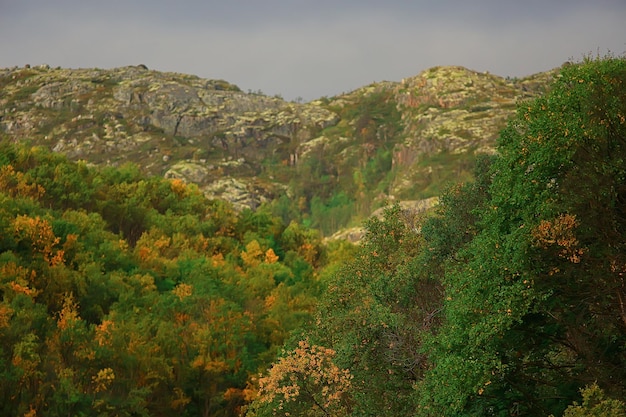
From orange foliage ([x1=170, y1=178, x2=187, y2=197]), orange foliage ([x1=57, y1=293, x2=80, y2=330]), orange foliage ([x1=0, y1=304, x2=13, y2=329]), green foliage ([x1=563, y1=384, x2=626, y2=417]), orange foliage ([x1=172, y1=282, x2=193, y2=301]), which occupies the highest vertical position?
green foliage ([x1=563, y1=384, x2=626, y2=417])

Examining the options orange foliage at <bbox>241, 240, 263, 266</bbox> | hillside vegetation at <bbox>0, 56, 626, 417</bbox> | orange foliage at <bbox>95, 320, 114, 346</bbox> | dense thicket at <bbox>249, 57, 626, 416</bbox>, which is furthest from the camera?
orange foliage at <bbox>241, 240, 263, 266</bbox>

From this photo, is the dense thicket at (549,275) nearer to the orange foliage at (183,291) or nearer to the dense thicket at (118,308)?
the dense thicket at (118,308)

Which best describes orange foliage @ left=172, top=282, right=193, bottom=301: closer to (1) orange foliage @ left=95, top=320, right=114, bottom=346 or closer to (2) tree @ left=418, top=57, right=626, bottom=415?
(1) orange foliage @ left=95, top=320, right=114, bottom=346

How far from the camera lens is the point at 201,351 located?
3105 inches

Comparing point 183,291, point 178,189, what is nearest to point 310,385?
point 183,291

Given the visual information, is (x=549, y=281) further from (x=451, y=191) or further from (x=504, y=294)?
(x=451, y=191)

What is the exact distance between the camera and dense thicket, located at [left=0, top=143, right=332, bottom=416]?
62.7 meters

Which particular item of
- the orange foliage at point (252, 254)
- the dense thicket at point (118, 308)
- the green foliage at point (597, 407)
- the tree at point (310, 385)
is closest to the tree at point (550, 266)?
the green foliage at point (597, 407)

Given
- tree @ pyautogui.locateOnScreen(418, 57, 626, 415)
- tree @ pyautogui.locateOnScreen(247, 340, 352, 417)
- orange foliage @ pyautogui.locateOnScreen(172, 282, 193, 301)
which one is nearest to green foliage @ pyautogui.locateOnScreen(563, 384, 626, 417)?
tree @ pyautogui.locateOnScreen(418, 57, 626, 415)

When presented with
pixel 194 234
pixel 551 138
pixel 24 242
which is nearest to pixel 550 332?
pixel 551 138

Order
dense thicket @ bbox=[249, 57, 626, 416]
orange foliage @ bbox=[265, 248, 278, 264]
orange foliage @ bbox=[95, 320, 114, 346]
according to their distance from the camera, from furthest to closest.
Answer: orange foliage @ bbox=[265, 248, 278, 264], orange foliage @ bbox=[95, 320, 114, 346], dense thicket @ bbox=[249, 57, 626, 416]

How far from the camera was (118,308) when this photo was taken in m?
86.9

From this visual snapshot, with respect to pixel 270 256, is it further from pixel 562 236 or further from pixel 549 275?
pixel 562 236

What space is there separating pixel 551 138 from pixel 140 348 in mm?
52032
